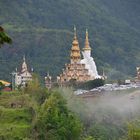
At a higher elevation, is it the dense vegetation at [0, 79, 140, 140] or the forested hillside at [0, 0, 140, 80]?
the forested hillside at [0, 0, 140, 80]

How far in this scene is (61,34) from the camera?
13975 cm

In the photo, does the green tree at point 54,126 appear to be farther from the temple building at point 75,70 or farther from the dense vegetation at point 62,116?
the temple building at point 75,70

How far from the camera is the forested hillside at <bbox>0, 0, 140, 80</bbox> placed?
409 feet

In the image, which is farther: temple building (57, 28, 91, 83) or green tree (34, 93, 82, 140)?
temple building (57, 28, 91, 83)

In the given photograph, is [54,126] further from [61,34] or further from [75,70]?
[61,34]

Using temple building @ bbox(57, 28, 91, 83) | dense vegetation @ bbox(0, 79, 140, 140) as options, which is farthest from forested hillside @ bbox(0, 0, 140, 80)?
dense vegetation @ bbox(0, 79, 140, 140)

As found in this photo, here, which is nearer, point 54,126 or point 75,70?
point 54,126

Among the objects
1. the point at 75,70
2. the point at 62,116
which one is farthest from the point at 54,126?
the point at 75,70

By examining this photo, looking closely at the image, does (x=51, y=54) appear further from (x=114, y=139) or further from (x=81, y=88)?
(x=114, y=139)

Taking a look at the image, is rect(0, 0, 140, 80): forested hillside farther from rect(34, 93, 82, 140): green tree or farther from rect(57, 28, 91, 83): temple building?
rect(34, 93, 82, 140): green tree

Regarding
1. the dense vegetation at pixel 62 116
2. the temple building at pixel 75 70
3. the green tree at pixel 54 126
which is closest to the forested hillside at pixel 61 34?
the temple building at pixel 75 70

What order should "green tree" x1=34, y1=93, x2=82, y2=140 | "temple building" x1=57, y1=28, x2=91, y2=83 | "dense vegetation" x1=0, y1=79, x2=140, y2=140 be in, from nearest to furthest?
"green tree" x1=34, y1=93, x2=82, y2=140, "dense vegetation" x1=0, y1=79, x2=140, y2=140, "temple building" x1=57, y1=28, x2=91, y2=83

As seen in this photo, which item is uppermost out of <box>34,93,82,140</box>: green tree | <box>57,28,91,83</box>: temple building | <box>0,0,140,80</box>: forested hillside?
<box>0,0,140,80</box>: forested hillside

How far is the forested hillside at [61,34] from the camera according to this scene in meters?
125
